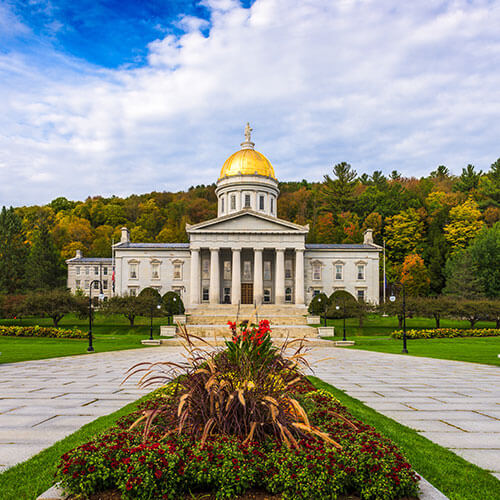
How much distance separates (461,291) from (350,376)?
50.5m

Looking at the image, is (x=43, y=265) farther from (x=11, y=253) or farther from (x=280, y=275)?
(x=280, y=275)

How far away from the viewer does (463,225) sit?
75.2 meters

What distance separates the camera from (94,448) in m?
4.39

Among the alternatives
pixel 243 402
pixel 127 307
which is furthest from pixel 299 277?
pixel 243 402

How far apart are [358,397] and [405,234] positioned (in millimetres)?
75492

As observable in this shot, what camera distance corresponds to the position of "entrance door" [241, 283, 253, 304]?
2473 inches

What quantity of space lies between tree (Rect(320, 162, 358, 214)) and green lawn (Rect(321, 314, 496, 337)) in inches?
1793

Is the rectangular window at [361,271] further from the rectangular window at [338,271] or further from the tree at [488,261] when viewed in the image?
the tree at [488,261]

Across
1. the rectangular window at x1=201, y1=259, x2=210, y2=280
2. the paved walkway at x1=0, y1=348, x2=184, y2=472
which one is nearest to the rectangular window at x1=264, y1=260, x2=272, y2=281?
the rectangular window at x1=201, y1=259, x2=210, y2=280

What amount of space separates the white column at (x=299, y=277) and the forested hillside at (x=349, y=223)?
71.4 feet

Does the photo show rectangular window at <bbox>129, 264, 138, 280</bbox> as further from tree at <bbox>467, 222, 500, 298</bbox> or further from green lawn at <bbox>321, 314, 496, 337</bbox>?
tree at <bbox>467, 222, 500, 298</bbox>

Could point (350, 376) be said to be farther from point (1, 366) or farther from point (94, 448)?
point (1, 366)

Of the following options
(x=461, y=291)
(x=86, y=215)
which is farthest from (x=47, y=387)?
(x=86, y=215)

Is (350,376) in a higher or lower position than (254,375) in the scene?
lower
